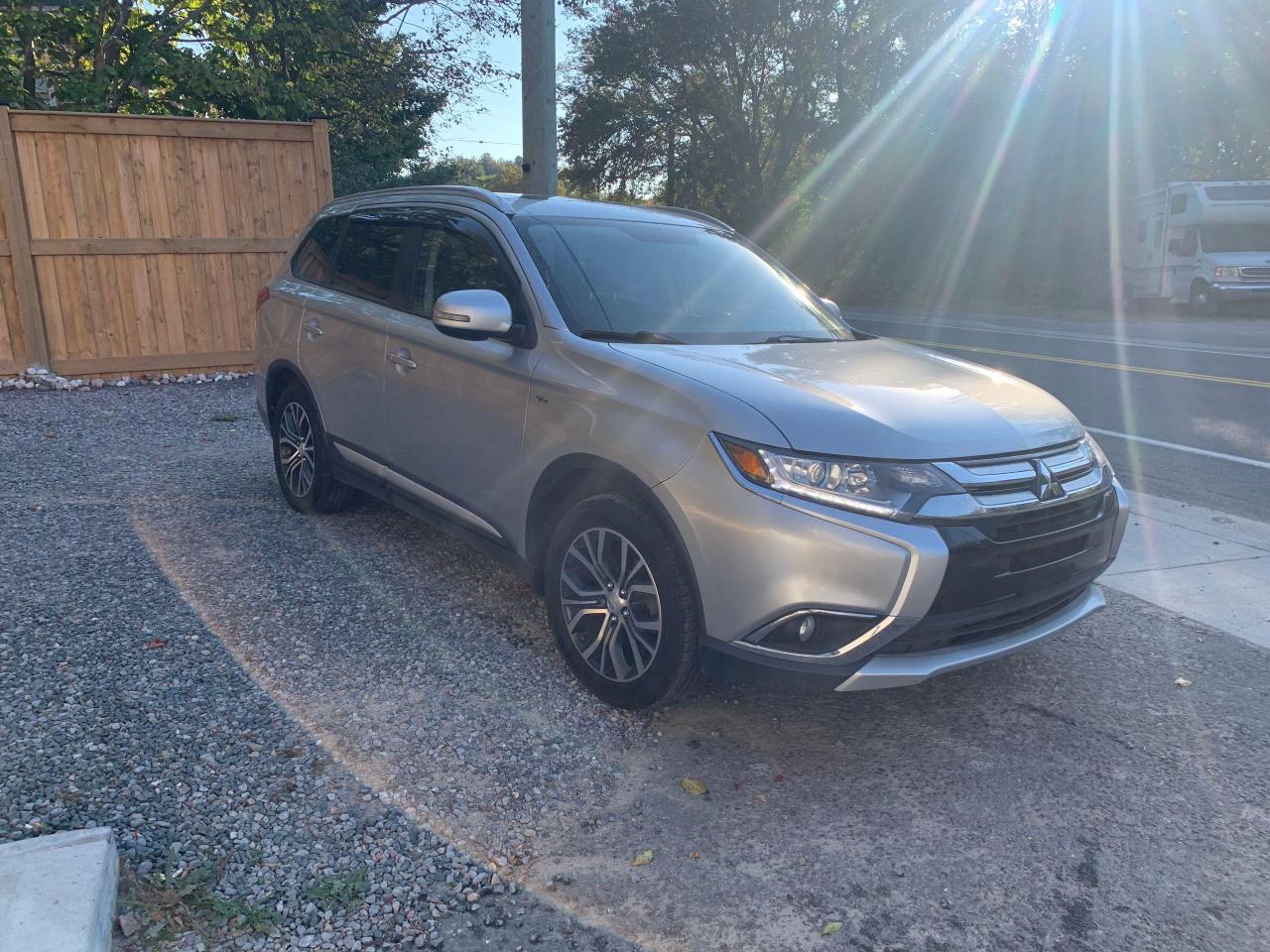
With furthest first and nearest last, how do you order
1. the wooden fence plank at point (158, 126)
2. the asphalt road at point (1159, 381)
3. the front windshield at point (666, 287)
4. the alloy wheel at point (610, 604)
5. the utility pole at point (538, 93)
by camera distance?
the wooden fence plank at point (158, 126)
the utility pole at point (538, 93)
the asphalt road at point (1159, 381)
the front windshield at point (666, 287)
the alloy wheel at point (610, 604)

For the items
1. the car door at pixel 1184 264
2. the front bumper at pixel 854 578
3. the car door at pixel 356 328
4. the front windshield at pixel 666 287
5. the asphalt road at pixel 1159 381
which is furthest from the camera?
the car door at pixel 1184 264

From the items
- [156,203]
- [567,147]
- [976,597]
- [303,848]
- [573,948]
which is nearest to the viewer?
[573,948]

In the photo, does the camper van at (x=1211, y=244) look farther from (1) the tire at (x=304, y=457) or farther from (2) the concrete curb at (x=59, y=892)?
(2) the concrete curb at (x=59, y=892)

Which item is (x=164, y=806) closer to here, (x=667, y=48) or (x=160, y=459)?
(x=160, y=459)

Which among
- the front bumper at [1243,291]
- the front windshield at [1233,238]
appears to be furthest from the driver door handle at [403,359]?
the front windshield at [1233,238]

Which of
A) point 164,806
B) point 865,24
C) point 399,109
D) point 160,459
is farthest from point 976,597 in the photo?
point 865,24

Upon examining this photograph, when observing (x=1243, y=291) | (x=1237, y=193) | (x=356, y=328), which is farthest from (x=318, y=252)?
(x=1237, y=193)

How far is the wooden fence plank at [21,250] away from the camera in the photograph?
933cm

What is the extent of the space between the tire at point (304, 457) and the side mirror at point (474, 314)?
1.90m

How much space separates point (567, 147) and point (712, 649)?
35.4 meters

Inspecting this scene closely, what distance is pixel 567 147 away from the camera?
36.3 meters

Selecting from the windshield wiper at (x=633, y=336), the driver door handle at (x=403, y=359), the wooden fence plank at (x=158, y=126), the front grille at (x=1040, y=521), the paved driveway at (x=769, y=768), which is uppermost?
the wooden fence plank at (x=158, y=126)

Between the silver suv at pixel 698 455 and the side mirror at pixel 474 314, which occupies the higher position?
the side mirror at pixel 474 314

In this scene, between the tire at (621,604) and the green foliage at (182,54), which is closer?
the tire at (621,604)
